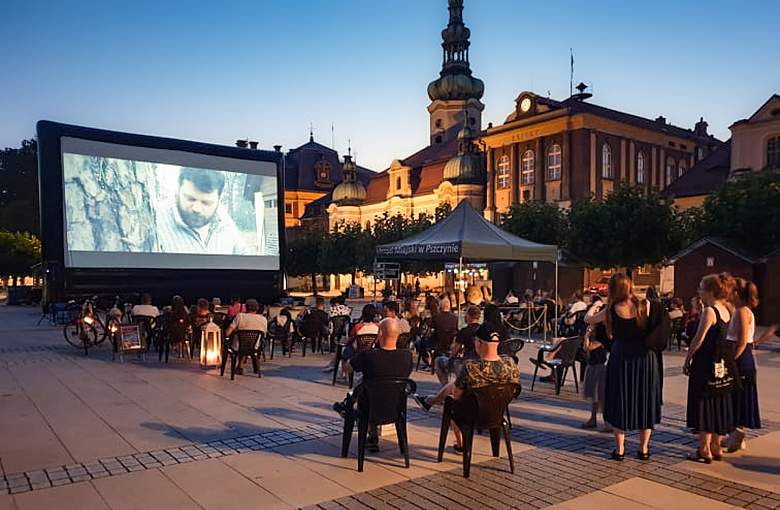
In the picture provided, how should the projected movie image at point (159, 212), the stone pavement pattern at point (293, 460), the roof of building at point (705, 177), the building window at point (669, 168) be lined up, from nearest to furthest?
the stone pavement pattern at point (293, 460) < the projected movie image at point (159, 212) < the roof of building at point (705, 177) < the building window at point (669, 168)

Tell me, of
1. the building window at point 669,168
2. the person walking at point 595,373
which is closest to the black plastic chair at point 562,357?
the person walking at point 595,373

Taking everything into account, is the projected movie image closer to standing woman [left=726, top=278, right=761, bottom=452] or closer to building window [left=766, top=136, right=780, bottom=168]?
standing woman [left=726, top=278, right=761, bottom=452]

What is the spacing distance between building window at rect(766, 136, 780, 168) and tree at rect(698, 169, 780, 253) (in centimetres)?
1506

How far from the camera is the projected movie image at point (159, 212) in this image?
17.5m

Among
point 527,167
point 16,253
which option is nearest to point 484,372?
point 527,167

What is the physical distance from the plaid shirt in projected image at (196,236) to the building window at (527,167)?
31596mm

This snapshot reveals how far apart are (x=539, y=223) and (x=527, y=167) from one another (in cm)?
1566

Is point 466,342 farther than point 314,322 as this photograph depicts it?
No

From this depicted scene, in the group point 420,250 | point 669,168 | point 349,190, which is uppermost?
point 669,168

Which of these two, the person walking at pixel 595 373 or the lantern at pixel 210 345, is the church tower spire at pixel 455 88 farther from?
the person walking at pixel 595 373

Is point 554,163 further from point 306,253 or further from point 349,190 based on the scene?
point 349,190

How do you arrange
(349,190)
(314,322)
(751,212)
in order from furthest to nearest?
1. (349,190)
2. (751,212)
3. (314,322)

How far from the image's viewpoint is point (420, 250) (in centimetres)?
1488

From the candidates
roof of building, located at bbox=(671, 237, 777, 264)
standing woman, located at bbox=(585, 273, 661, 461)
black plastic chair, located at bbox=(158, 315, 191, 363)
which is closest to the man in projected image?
black plastic chair, located at bbox=(158, 315, 191, 363)
